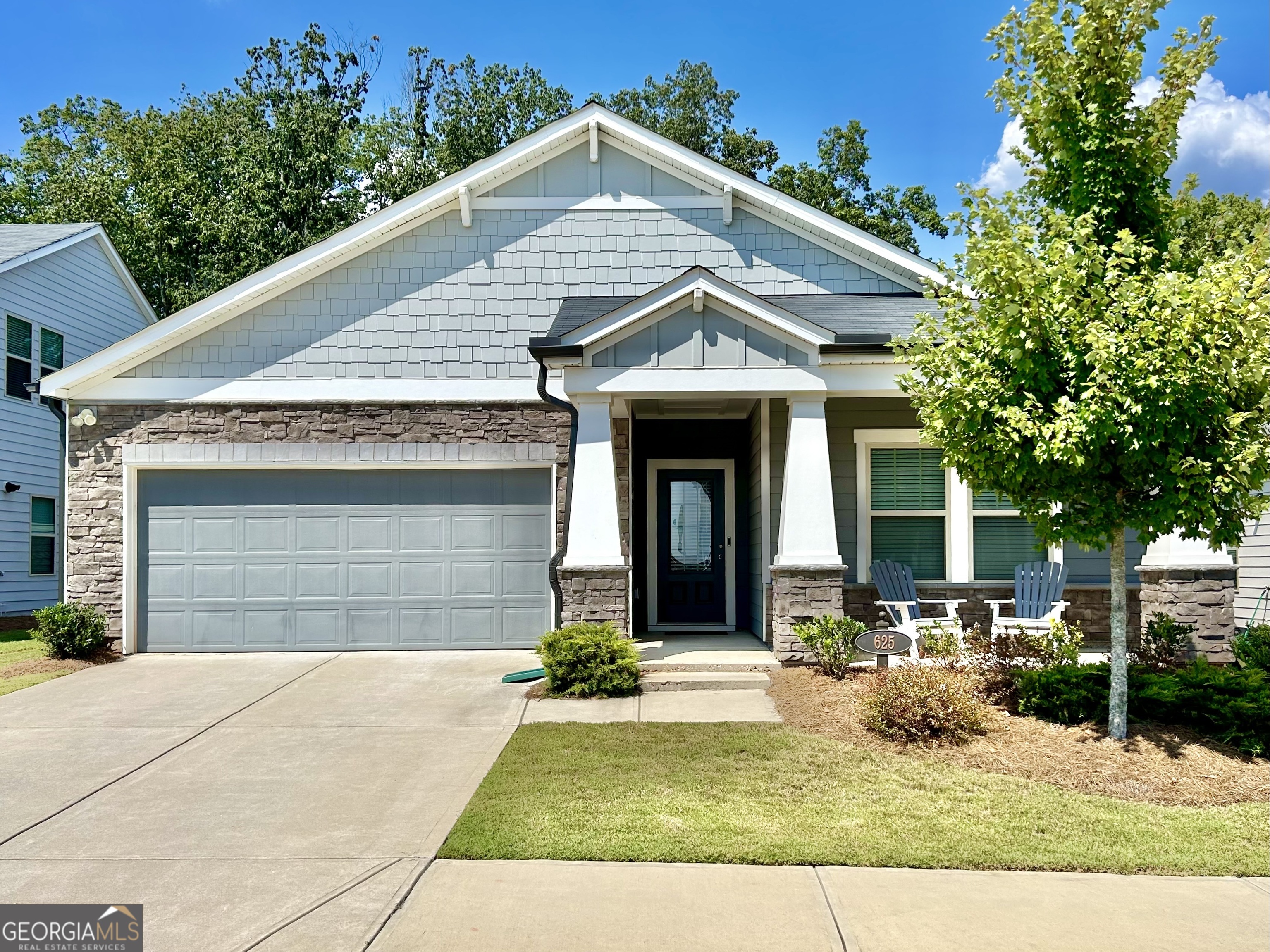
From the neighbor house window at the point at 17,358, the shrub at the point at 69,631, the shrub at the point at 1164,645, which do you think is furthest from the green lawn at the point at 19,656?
the shrub at the point at 1164,645

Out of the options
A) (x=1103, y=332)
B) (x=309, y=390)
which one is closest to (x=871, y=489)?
(x=1103, y=332)

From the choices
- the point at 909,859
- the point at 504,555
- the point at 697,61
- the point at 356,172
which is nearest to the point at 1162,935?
the point at 909,859

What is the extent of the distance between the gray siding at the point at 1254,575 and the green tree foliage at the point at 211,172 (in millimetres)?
20668

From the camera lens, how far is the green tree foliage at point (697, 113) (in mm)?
29641

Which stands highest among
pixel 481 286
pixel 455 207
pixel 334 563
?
pixel 455 207

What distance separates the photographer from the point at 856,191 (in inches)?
1088

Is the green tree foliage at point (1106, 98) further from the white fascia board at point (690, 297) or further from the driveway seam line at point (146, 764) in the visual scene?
the driveway seam line at point (146, 764)

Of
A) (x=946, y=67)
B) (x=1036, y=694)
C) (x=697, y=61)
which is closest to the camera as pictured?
(x=1036, y=694)

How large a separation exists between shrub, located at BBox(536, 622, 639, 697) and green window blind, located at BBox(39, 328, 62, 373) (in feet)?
40.1

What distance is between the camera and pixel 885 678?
6.86 m

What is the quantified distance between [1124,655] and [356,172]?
24632 mm

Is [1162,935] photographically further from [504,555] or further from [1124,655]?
[504,555]

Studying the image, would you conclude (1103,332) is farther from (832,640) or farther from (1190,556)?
(1190,556)

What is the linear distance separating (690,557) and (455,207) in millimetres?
5304
